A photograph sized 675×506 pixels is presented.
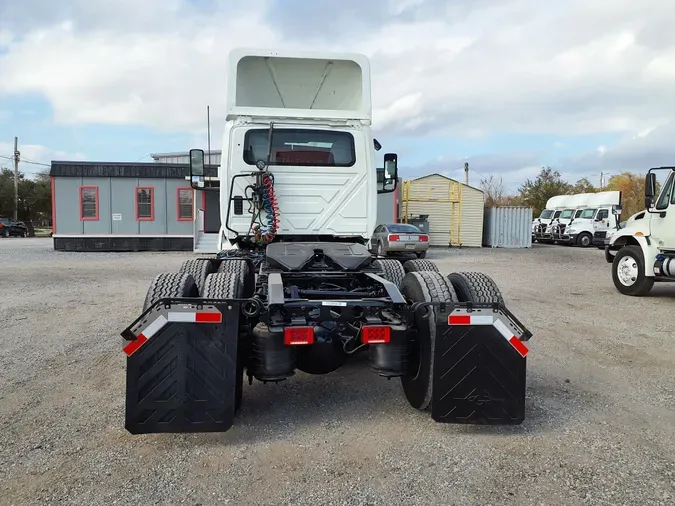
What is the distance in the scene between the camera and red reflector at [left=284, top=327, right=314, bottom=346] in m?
3.60

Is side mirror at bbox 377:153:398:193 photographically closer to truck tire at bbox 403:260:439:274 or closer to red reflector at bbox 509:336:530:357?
truck tire at bbox 403:260:439:274

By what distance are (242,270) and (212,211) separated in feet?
11.0

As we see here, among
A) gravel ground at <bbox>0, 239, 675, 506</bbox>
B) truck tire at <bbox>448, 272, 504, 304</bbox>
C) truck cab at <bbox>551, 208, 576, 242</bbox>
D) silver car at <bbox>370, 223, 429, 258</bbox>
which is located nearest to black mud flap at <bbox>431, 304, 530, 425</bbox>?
gravel ground at <bbox>0, 239, 675, 506</bbox>

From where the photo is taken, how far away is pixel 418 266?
20.1ft

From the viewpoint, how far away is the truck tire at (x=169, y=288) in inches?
161

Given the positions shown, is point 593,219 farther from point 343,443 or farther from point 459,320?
point 343,443

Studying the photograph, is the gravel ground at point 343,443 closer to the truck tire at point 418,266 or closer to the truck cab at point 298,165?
the truck tire at point 418,266

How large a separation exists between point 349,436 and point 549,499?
1.37 m

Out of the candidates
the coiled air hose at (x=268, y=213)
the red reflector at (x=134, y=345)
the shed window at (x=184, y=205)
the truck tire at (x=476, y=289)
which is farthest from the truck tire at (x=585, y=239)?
the red reflector at (x=134, y=345)

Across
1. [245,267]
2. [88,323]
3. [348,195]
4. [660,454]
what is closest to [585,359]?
[660,454]

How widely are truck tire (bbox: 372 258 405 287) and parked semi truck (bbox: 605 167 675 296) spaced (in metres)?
6.21

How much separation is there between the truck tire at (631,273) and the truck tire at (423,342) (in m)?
8.17

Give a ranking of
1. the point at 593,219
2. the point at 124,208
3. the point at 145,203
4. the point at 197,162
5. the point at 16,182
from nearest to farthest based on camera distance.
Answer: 1. the point at 197,162
2. the point at 124,208
3. the point at 145,203
4. the point at 593,219
5. the point at 16,182

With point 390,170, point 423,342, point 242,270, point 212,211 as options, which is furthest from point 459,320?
point 212,211
